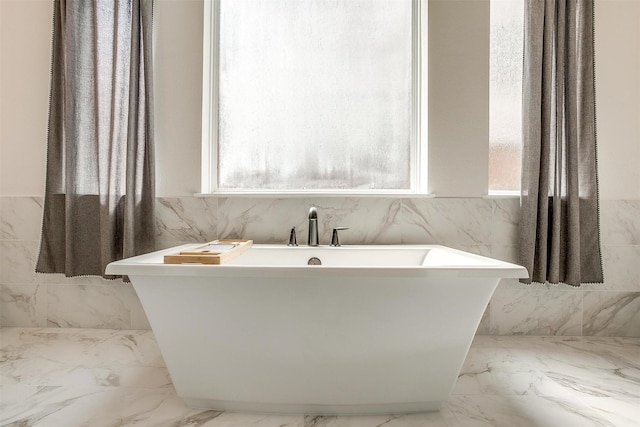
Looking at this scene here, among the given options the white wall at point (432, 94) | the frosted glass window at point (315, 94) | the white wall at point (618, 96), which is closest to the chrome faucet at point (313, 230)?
the frosted glass window at point (315, 94)

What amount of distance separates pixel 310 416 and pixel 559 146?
6.09 ft

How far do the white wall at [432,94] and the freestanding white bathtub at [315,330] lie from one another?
1002mm

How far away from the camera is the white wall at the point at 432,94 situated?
6.91 ft

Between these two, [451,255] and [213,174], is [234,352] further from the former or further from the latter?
[213,174]

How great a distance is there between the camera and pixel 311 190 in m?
2.24

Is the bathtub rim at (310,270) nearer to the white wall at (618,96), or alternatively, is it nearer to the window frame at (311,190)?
the window frame at (311,190)

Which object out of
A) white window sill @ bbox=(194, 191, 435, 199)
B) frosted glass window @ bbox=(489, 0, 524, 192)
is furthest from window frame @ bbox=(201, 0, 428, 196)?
frosted glass window @ bbox=(489, 0, 524, 192)

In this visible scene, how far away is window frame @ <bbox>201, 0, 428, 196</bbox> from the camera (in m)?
2.17

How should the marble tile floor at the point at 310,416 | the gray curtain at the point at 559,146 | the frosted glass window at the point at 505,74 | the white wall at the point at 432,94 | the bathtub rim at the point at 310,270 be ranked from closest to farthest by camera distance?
the bathtub rim at the point at 310,270 < the marble tile floor at the point at 310,416 < the gray curtain at the point at 559,146 < the white wall at the point at 432,94 < the frosted glass window at the point at 505,74

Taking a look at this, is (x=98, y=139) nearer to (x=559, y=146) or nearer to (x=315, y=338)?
(x=315, y=338)

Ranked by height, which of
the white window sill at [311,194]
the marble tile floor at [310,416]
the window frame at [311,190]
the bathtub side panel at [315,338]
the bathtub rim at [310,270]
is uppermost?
the window frame at [311,190]

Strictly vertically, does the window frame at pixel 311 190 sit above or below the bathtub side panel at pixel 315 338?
above

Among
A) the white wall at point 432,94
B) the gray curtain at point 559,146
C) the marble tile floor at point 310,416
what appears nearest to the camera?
the marble tile floor at point 310,416

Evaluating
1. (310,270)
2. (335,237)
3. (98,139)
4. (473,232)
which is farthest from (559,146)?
(98,139)
